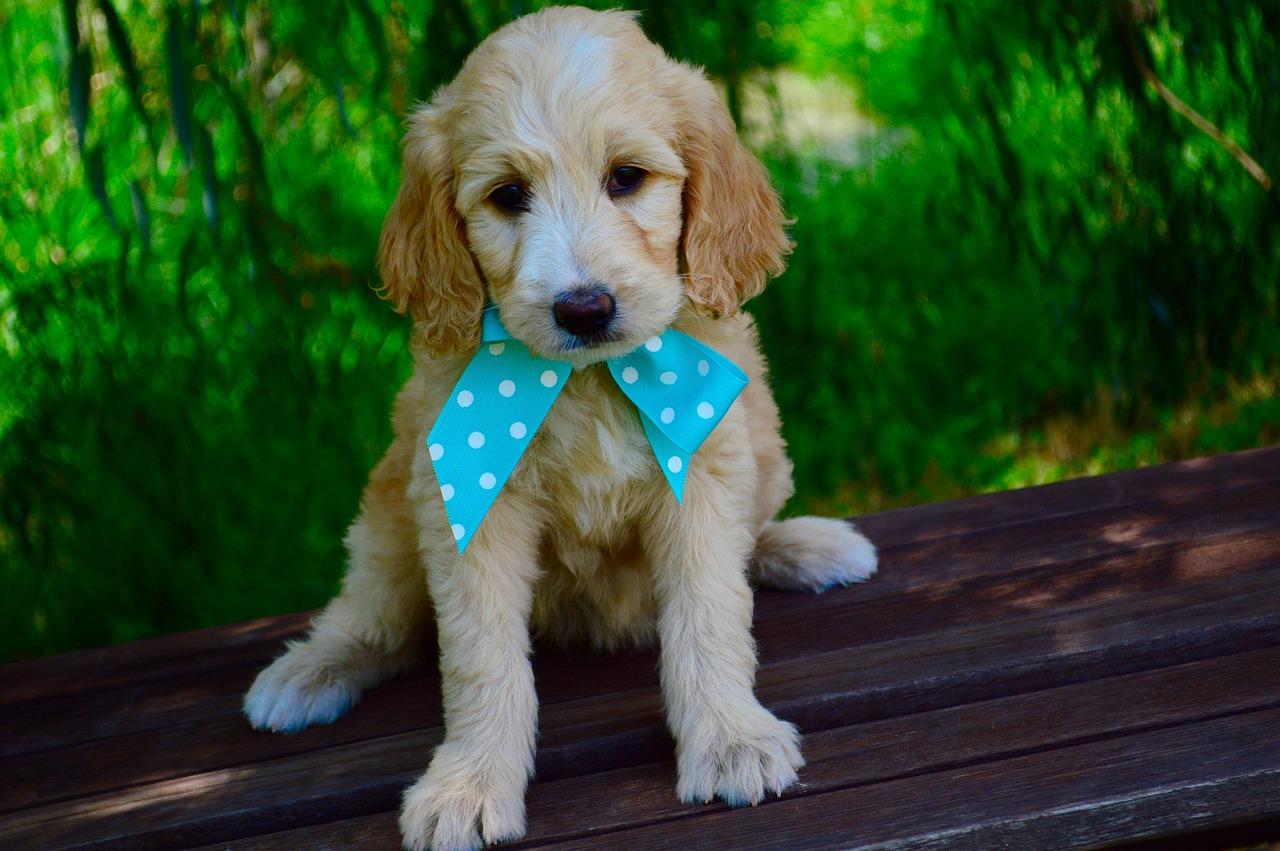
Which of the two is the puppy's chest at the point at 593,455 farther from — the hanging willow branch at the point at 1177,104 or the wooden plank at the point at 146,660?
the hanging willow branch at the point at 1177,104

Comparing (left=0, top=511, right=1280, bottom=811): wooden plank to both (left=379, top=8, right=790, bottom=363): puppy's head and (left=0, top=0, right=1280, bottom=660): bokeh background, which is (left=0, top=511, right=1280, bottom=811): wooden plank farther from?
(left=0, top=0, right=1280, bottom=660): bokeh background

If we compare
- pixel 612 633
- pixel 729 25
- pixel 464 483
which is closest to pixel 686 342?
pixel 464 483

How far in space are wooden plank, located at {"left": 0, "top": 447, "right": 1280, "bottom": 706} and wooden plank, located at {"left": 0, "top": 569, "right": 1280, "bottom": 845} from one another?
0.66 meters

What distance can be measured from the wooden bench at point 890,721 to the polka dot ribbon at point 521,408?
56 centimetres

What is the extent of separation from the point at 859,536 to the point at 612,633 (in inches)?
30.6

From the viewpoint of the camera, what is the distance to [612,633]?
2.72 m

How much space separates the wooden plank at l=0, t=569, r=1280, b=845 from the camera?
2344 millimetres

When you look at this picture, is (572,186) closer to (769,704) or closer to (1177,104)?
(769,704)

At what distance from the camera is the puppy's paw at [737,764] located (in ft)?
7.02

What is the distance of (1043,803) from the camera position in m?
2.00

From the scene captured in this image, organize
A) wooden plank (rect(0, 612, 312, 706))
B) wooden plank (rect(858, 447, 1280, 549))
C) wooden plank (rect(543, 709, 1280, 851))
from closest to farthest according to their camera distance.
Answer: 1. wooden plank (rect(543, 709, 1280, 851))
2. wooden plank (rect(0, 612, 312, 706))
3. wooden plank (rect(858, 447, 1280, 549))

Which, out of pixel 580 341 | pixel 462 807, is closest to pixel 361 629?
pixel 462 807

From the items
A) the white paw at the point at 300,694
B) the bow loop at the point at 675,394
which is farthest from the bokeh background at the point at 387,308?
the bow loop at the point at 675,394

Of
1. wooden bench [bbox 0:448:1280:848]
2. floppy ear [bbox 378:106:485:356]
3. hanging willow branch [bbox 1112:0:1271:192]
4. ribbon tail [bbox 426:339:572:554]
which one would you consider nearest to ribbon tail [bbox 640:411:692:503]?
ribbon tail [bbox 426:339:572:554]
